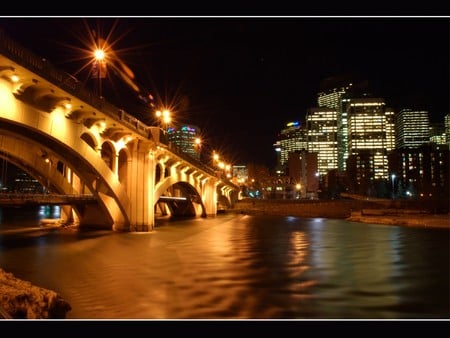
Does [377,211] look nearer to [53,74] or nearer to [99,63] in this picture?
[99,63]

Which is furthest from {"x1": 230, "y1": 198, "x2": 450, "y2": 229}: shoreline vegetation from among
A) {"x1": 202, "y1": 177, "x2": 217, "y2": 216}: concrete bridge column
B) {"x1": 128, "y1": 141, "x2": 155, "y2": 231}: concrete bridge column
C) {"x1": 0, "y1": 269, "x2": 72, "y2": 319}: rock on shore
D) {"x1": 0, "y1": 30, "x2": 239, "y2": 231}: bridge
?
{"x1": 0, "y1": 269, "x2": 72, "y2": 319}: rock on shore

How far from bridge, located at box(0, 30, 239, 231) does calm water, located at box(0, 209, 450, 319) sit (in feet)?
18.4

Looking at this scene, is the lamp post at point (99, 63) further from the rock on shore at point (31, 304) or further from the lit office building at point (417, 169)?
the lit office building at point (417, 169)

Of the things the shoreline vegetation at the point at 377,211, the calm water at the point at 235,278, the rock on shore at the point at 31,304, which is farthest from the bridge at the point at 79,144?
the shoreline vegetation at the point at 377,211

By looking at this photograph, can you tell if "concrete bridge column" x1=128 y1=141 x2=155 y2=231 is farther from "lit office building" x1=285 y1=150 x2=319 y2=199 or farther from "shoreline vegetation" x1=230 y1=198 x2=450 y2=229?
"lit office building" x1=285 y1=150 x2=319 y2=199

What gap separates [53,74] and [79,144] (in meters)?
6.22

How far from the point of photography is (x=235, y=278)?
16.2m

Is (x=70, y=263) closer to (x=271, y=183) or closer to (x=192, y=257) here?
(x=192, y=257)

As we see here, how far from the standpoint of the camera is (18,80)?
1844 centimetres

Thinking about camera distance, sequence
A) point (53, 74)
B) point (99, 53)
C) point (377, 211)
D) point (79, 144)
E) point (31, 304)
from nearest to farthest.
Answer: point (31, 304) < point (53, 74) < point (99, 53) < point (79, 144) < point (377, 211)

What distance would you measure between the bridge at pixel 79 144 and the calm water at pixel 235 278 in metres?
5.62

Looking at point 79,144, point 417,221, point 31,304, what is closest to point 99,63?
point 79,144

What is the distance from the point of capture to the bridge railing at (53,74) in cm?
1650

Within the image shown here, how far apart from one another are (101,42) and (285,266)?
1739 centimetres
